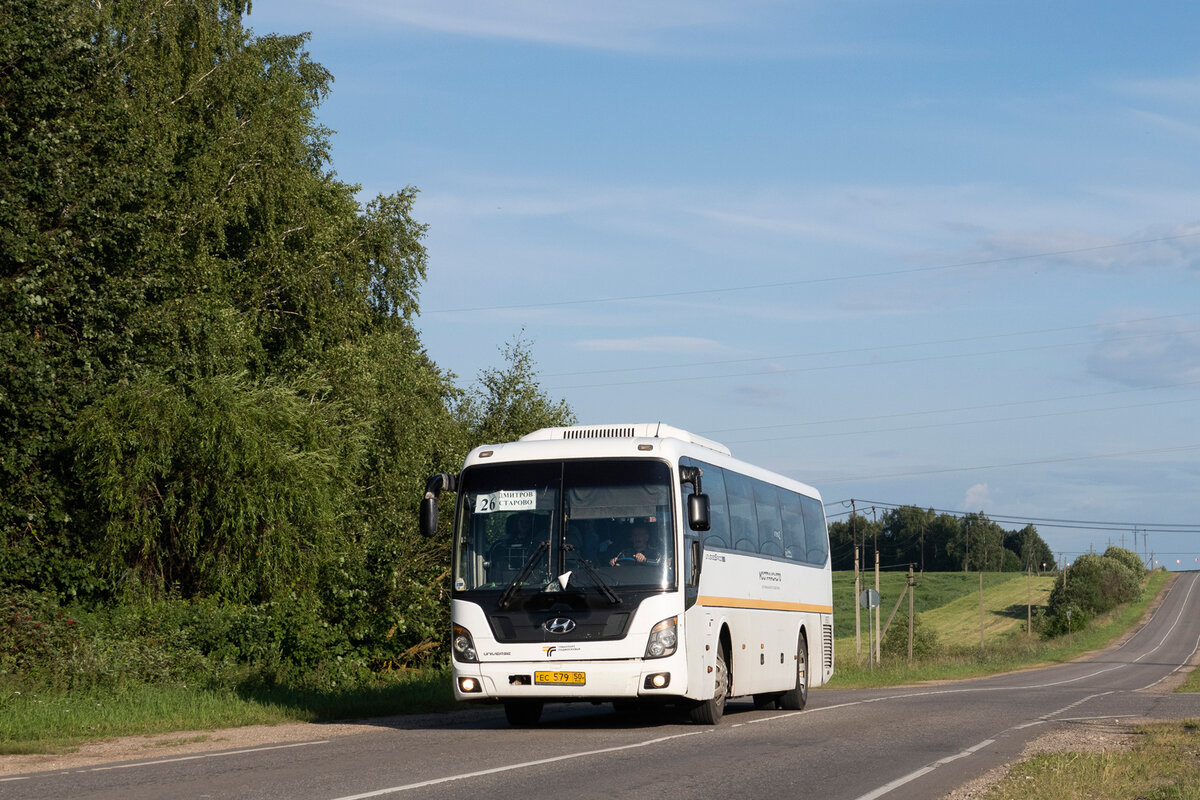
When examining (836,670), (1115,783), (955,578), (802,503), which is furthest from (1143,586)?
(1115,783)

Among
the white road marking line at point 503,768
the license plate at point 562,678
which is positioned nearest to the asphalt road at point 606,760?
the white road marking line at point 503,768

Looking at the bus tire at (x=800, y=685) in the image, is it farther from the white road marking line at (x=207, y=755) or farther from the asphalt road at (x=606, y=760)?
the white road marking line at (x=207, y=755)

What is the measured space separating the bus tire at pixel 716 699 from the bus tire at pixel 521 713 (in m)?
2.00

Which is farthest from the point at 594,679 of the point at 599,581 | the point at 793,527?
the point at 793,527

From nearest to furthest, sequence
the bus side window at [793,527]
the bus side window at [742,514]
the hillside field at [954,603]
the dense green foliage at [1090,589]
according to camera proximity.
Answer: the bus side window at [742,514], the bus side window at [793,527], the hillside field at [954,603], the dense green foliage at [1090,589]

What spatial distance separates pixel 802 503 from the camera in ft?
80.3

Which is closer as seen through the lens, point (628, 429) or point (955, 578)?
point (628, 429)

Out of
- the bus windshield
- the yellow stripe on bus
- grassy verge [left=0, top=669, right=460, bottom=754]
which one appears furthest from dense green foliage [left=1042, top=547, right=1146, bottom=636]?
the bus windshield

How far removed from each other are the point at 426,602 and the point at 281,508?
10.7 feet

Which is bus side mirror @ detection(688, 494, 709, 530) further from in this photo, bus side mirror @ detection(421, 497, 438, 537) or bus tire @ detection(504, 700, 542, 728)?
bus tire @ detection(504, 700, 542, 728)

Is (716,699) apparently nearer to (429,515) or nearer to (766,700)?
(429,515)

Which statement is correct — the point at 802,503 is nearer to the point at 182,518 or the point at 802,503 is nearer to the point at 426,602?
the point at 426,602

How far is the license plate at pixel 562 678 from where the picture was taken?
16.2 metres

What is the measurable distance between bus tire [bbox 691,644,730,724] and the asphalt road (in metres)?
0.20
